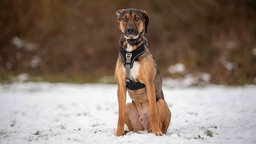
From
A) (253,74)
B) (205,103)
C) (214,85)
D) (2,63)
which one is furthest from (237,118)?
(2,63)

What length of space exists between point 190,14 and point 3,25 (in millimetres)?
10248

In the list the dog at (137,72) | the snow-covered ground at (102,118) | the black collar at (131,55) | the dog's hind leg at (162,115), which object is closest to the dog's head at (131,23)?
the dog at (137,72)

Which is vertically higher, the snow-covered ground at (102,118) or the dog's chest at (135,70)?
the dog's chest at (135,70)

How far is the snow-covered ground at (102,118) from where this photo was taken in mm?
5625

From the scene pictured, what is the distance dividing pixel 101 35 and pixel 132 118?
1539cm

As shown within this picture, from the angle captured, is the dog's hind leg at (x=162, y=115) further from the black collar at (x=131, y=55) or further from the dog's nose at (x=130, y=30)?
the dog's nose at (x=130, y=30)

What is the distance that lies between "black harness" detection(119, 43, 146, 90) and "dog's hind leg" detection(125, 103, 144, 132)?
44 cm

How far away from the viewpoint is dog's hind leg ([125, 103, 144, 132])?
599cm

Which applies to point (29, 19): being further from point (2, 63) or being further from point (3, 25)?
point (2, 63)

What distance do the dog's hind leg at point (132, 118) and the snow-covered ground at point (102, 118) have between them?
1.06ft

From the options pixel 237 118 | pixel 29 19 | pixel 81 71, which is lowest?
pixel 81 71

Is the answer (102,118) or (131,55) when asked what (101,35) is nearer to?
(102,118)

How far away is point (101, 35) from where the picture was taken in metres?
21.1

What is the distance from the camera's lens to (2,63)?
19609mm
